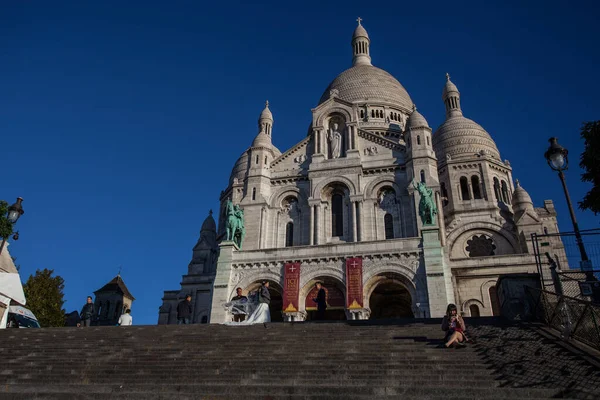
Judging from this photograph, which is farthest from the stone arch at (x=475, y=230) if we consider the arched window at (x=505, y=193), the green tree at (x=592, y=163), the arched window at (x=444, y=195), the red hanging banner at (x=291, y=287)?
the green tree at (x=592, y=163)

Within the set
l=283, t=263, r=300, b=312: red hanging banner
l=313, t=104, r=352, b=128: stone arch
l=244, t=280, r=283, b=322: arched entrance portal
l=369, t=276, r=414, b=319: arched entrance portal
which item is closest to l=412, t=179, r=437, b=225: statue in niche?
l=369, t=276, r=414, b=319: arched entrance portal

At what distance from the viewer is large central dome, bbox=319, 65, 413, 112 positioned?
1766 inches

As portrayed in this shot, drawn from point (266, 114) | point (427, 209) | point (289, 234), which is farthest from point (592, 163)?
point (266, 114)

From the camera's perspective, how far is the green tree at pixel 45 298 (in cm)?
3420

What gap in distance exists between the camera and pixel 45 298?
35281 mm

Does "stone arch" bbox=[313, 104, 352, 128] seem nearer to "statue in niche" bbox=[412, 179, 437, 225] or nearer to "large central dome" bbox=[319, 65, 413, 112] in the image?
"large central dome" bbox=[319, 65, 413, 112]

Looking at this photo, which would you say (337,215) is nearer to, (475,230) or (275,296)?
(275,296)

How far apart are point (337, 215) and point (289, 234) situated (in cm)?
320

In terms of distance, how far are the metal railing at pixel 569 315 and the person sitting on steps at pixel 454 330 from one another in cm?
222

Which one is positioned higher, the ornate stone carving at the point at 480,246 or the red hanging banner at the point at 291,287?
the ornate stone carving at the point at 480,246

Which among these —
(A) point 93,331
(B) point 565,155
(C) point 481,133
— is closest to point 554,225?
(C) point 481,133

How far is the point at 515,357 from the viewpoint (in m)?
10.6

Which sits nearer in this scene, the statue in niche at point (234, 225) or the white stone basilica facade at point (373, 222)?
the white stone basilica facade at point (373, 222)

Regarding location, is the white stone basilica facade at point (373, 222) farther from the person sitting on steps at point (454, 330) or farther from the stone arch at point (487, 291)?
the person sitting on steps at point (454, 330)
